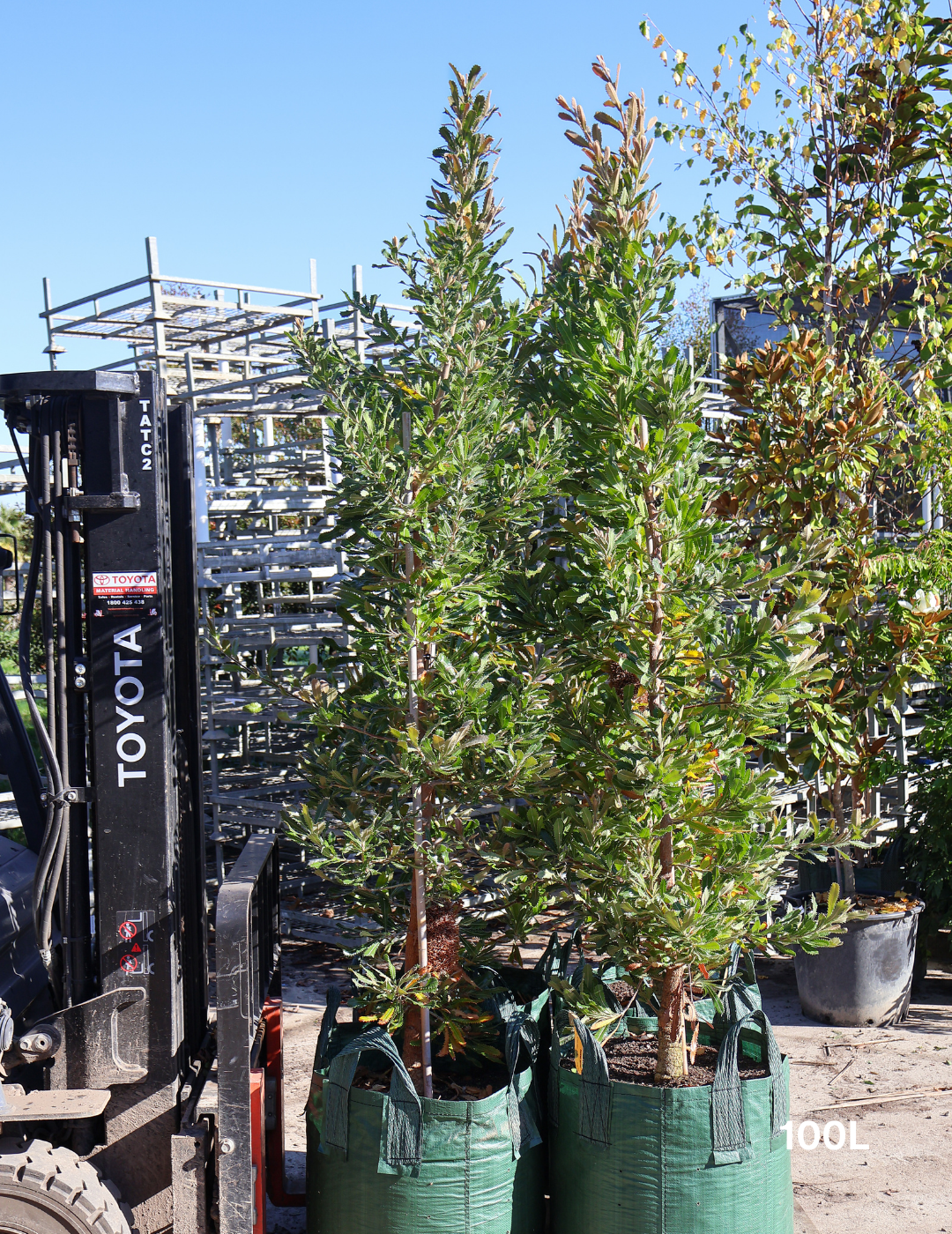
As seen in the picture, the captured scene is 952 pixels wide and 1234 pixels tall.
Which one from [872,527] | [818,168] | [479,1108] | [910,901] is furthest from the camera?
[818,168]

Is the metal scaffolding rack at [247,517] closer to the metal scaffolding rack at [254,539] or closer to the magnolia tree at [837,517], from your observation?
the metal scaffolding rack at [254,539]

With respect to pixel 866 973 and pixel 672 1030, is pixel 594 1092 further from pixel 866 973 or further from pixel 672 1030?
pixel 866 973

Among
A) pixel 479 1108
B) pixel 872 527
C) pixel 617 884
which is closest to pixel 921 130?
pixel 872 527

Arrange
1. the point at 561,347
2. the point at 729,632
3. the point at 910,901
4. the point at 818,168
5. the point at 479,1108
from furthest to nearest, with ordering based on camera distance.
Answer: the point at 818,168 → the point at 910,901 → the point at 561,347 → the point at 729,632 → the point at 479,1108

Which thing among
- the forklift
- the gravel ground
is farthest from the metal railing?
the gravel ground

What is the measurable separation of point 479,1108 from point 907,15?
6854 mm

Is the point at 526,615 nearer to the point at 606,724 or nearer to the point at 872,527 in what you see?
the point at 606,724

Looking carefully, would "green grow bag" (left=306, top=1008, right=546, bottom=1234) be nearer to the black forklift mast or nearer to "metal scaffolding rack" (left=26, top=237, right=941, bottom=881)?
the black forklift mast

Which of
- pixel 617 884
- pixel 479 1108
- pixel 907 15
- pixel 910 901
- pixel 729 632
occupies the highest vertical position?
pixel 907 15

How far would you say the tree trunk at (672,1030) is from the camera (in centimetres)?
372

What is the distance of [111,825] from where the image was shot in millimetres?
3420

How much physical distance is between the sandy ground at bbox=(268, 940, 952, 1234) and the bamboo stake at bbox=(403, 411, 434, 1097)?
116cm

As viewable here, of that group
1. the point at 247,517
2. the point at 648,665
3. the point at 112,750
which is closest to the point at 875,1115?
the point at 648,665

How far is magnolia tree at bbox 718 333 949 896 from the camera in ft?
20.1
